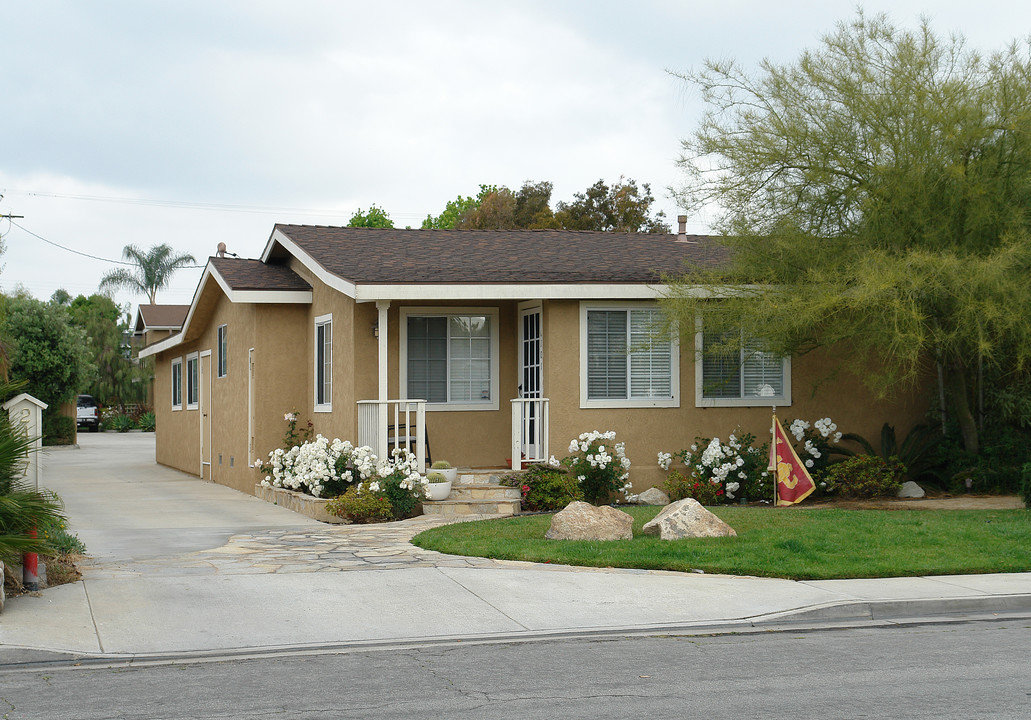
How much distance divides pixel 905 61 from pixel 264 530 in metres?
9.76

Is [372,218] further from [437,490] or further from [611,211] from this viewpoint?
[437,490]

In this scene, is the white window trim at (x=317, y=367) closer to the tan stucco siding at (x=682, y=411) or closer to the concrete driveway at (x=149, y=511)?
the concrete driveway at (x=149, y=511)

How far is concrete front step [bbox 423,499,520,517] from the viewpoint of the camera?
547 inches

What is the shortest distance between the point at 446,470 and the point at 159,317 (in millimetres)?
35038

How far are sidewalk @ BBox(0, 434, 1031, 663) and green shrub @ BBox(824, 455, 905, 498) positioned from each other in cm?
553

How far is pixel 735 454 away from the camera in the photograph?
14969mm

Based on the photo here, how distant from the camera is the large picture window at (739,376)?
15281 mm

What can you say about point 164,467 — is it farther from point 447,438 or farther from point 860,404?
point 860,404

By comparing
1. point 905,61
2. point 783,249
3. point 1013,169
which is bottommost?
point 783,249

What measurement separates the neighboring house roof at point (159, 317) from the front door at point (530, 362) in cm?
2992

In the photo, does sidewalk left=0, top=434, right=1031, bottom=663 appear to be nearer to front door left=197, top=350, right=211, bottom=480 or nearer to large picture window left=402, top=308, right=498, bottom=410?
large picture window left=402, top=308, right=498, bottom=410

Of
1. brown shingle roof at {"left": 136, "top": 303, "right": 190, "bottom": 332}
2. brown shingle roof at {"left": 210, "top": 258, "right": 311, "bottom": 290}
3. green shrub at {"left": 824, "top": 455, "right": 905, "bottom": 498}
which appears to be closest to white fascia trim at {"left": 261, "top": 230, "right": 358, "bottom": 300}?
brown shingle roof at {"left": 210, "top": 258, "right": 311, "bottom": 290}

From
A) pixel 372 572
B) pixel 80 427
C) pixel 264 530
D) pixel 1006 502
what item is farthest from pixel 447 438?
pixel 80 427

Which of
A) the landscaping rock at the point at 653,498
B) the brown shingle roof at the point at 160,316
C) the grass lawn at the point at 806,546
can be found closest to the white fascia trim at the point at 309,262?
the grass lawn at the point at 806,546
